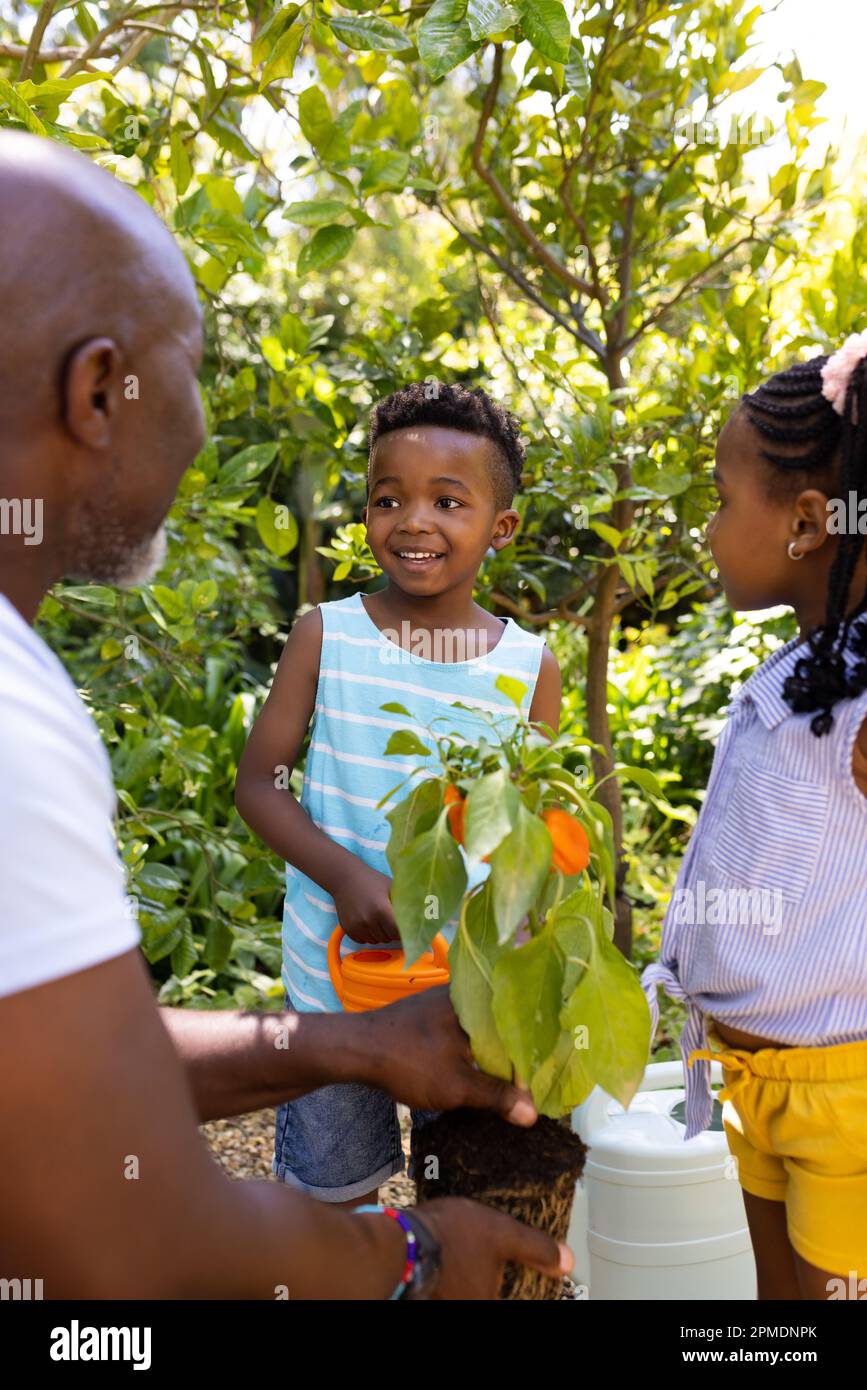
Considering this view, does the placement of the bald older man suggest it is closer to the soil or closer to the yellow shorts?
the soil

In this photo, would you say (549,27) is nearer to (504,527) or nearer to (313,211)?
(313,211)

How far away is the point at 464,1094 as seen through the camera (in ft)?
4.76

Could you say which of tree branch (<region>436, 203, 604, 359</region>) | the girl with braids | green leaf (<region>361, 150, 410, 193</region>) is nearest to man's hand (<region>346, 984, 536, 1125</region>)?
the girl with braids

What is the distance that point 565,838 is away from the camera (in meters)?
1.45

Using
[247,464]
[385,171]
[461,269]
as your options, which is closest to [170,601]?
[247,464]

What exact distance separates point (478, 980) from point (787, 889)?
0.52m

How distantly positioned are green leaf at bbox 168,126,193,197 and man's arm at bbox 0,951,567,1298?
1.97 metres

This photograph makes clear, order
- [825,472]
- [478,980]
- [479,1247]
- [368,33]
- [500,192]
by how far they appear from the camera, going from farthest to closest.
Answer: [500,192]
[368,33]
[825,472]
[478,980]
[479,1247]

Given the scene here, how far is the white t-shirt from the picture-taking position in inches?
37.4

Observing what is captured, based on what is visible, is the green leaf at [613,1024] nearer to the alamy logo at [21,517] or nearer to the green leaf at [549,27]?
the alamy logo at [21,517]
